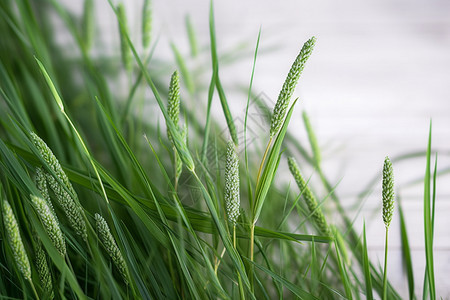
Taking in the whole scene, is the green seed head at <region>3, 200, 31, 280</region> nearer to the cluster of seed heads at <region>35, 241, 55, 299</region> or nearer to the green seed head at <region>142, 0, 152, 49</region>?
the cluster of seed heads at <region>35, 241, 55, 299</region>

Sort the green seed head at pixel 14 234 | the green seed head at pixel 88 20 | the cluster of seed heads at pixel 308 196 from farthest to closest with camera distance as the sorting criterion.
→ the green seed head at pixel 88 20, the cluster of seed heads at pixel 308 196, the green seed head at pixel 14 234

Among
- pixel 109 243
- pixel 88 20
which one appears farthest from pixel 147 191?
pixel 88 20

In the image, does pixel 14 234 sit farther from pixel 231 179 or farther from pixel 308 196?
pixel 308 196

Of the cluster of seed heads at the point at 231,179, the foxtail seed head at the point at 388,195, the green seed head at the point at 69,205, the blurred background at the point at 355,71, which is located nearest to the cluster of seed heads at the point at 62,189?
the green seed head at the point at 69,205

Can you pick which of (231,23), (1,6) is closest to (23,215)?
(1,6)

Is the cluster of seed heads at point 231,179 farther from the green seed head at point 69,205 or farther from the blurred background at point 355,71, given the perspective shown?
the blurred background at point 355,71

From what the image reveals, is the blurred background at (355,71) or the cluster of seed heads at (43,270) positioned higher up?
the blurred background at (355,71)

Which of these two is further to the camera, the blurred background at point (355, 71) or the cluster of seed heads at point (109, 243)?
the blurred background at point (355, 71)

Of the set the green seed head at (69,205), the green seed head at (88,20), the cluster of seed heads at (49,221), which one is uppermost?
the green seed head at (88,20)

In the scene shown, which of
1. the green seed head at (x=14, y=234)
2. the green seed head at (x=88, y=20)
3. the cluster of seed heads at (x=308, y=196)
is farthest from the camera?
the green seed head at (x=88, y=20)
